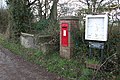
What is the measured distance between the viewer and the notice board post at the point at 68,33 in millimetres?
8023

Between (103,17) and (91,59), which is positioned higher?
(103,17)

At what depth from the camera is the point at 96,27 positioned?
682 centimetres

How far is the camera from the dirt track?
6758 millimetres

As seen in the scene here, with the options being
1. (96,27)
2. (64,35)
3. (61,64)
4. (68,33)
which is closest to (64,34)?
(64,35)

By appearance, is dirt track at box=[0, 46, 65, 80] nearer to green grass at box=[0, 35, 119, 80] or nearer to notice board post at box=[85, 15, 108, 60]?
green grass at box=[0, 35, 119, 80]

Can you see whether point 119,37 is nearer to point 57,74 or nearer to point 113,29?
point 113,29

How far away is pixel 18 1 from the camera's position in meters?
12.9

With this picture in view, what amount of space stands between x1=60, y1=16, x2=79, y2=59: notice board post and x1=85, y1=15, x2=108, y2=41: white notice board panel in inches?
37.9

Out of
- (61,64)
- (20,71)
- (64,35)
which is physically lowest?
(20,71)

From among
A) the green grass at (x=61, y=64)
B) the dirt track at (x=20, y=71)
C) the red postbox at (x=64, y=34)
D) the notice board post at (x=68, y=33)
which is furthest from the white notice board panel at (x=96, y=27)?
the dirt track at (x=20, y=71)

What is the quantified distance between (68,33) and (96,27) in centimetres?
156

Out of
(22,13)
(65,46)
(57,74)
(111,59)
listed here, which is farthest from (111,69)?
(22,13)

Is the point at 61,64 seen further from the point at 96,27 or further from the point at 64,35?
the point at 96,27

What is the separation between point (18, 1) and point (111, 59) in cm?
817
